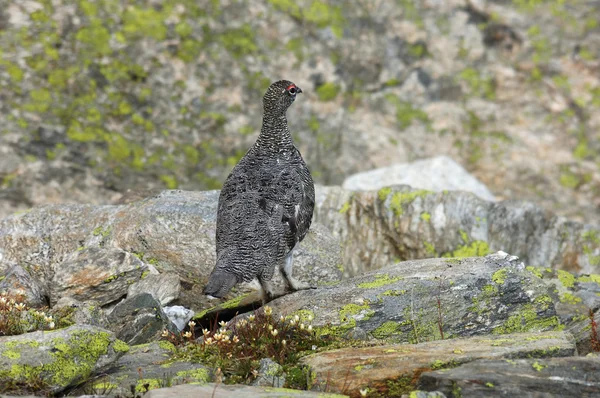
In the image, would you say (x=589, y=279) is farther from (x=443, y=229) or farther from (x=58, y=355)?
(x=58, y=355)

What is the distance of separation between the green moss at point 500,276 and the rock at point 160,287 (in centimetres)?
473

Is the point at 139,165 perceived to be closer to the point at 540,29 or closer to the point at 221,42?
the point at 221,42

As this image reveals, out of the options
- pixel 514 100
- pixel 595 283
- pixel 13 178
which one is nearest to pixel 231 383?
pixel 595 283

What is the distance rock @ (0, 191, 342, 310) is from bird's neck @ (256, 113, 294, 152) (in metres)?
2.09

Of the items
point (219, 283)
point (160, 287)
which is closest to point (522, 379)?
point (219, 283)

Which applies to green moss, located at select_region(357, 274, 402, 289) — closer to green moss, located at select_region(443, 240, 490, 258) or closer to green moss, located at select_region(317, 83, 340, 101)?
green moss, located at select_region(443, 240, 490, 258)

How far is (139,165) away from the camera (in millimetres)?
18688

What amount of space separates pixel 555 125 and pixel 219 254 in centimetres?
1403

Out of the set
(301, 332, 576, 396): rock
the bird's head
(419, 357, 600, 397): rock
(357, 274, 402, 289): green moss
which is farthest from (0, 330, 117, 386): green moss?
the bird's head

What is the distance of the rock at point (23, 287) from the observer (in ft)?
35.1

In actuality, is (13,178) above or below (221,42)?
below

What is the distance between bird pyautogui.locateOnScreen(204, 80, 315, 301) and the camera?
392 inches

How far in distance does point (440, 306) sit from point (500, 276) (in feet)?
3.07

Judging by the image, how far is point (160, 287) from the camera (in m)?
11.3
